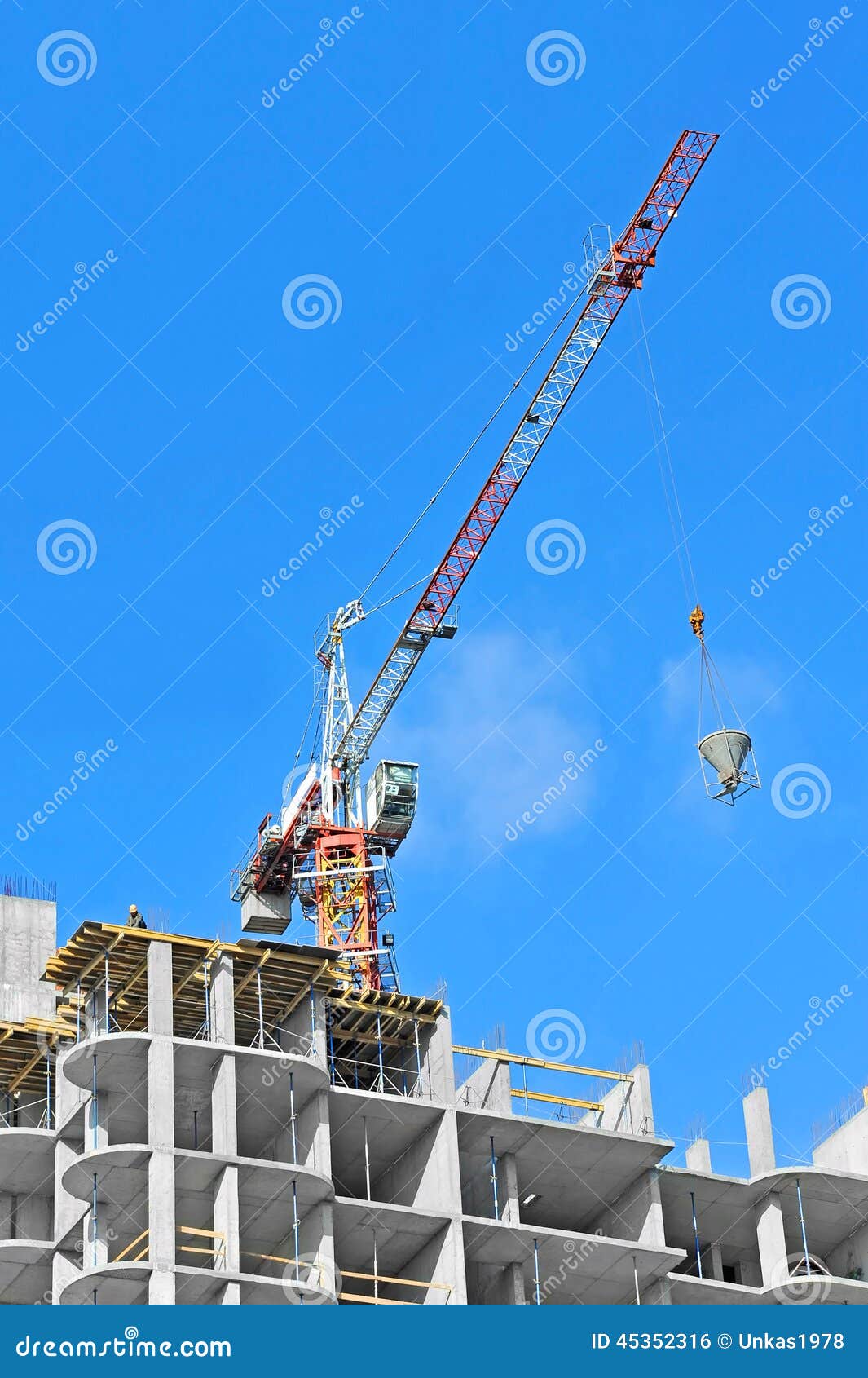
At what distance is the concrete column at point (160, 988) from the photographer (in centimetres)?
6812

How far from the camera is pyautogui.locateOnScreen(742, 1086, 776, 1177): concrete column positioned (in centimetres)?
7631

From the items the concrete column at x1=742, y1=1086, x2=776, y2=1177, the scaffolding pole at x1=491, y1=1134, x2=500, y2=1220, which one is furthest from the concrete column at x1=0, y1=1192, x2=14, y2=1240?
the concrete column at x1=742, y1=1086, x2=776, y2=1177

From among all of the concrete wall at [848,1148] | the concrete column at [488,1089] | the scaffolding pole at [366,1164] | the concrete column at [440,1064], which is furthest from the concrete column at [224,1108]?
the concrete wall at [848,1148]

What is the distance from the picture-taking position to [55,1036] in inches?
2857

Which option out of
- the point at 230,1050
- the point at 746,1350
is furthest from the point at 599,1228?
the point at 746,1350

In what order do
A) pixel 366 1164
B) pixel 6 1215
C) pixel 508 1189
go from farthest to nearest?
pixel 508 1189
pixel 6 1215
pixel 366 1164

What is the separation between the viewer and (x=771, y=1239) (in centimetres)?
7562

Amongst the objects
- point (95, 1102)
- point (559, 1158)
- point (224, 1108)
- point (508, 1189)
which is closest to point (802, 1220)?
point (559, 1158)

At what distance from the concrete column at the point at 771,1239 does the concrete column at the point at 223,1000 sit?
658 inches

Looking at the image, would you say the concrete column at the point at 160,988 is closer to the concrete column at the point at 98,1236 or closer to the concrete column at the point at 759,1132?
the concrete column at the point at 98,1236

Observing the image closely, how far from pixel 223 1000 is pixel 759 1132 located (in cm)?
1671

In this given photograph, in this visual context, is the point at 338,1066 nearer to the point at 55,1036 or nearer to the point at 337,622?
the point at 55,1036

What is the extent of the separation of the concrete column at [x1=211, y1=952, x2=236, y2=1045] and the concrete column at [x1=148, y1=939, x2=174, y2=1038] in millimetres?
1341

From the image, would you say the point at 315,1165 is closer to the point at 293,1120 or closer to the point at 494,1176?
the point at 293,1120
